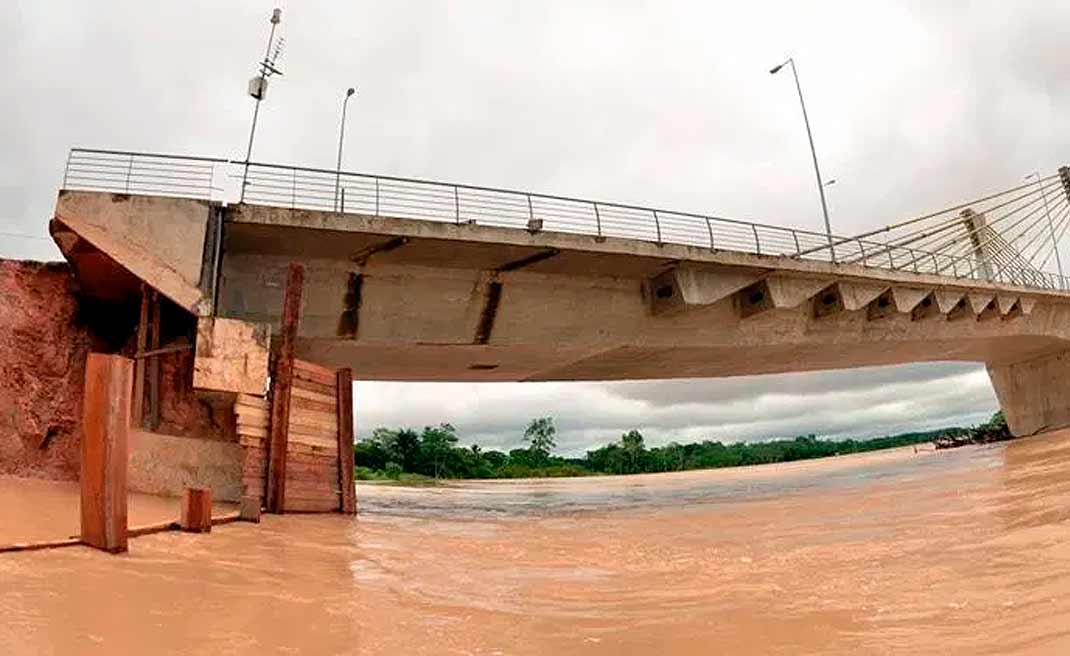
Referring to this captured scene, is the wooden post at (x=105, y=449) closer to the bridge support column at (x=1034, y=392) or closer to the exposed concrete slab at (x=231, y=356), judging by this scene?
the exposed concrete slab at (x=231, y=356)

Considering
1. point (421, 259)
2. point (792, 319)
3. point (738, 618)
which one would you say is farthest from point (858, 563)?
point (792, 319)

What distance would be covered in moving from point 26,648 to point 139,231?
10.7 metres

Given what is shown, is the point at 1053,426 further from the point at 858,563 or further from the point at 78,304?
the point at 78,304

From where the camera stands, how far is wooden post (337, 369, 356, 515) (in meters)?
13.6

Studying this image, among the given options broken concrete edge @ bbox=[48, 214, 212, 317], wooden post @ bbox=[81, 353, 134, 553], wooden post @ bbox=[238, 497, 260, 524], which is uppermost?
broken concrete edge @ bbox=[48, 214, 212, 317]

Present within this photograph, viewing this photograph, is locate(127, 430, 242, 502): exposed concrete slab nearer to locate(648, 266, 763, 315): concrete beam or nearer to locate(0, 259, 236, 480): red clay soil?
locate(0, 259, 236, 480): red clay soil

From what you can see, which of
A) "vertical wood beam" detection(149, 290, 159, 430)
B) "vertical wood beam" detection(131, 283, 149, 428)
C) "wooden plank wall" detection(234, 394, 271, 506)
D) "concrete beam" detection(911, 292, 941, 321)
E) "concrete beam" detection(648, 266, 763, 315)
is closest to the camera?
"wooden plank wall" detection(234, 394, 271, 506)

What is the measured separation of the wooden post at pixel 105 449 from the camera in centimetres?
646

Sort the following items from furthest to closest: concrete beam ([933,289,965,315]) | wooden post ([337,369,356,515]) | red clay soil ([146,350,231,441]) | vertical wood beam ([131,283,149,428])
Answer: concrete beam ([933,289,965,315]), wooden post ([337,369,356,515]), red clay soil ([146,350,231,441]), vertical wood beam ([131,283,149,428])

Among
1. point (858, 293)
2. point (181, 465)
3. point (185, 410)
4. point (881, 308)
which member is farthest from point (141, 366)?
point (881, 308)

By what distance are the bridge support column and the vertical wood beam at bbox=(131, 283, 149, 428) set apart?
128 ft

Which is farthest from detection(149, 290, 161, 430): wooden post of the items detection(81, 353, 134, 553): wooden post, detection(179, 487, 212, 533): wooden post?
detection(81, 353, 134, 553): wooden post

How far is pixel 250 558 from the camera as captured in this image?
6.97 metres

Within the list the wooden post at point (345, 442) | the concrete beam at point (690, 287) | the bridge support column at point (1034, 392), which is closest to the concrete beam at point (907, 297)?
the concrete beam at point (690, 287)
